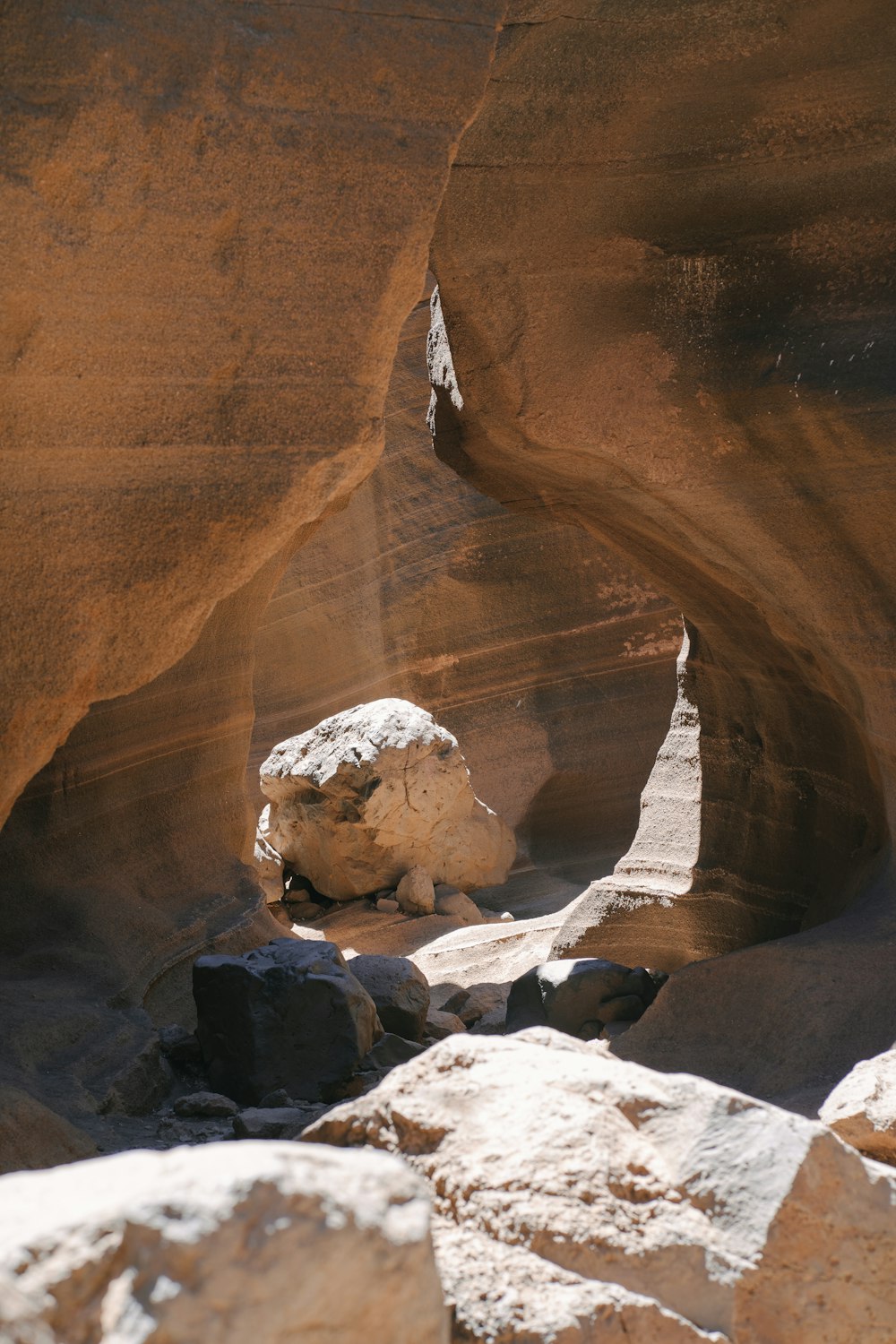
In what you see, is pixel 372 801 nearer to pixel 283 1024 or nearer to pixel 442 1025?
pixel 442 1025

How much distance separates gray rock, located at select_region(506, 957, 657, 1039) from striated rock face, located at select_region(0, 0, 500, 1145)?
5.92ft

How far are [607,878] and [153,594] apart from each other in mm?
3280

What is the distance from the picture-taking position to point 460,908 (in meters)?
7.74

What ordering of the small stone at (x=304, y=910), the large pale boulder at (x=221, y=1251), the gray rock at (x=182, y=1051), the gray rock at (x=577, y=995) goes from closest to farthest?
the large pale boulder at (x=221, y=1251), the gray rock at (x=182, y=1051), the gray rock at (x=577, y=995), the small stone at (x=304, y=910)

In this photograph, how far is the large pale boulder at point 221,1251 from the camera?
3.77 ft

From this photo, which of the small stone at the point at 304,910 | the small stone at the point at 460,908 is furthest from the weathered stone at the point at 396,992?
the small stone at the point at 304,910

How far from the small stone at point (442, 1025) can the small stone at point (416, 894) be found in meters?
3.14

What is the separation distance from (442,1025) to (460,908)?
3391 millimetres

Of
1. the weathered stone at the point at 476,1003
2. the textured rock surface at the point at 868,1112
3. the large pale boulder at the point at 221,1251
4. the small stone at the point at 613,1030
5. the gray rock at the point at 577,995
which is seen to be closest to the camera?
the large pale boulder at the point at 221,1251

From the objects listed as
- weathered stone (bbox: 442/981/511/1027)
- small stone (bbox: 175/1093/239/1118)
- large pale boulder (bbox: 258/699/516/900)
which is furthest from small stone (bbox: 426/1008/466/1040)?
large pale boulder (bbox: 258/699/516/900)

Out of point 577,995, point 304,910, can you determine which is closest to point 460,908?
point 304,910

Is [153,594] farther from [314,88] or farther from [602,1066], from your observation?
[602,1066]

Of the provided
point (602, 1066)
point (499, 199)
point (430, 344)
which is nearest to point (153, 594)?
point (602, 1066)

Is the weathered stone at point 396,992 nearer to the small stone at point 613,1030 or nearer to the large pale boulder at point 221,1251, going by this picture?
the small stone at point 613,1030
